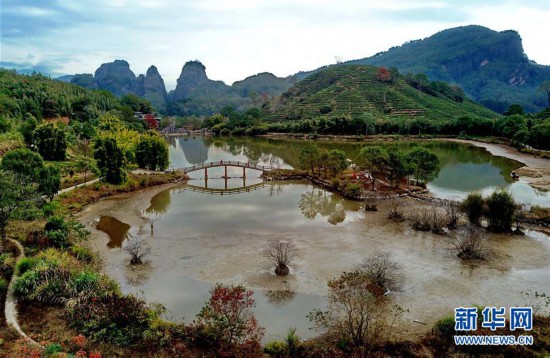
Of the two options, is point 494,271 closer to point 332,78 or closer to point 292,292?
point 292,292

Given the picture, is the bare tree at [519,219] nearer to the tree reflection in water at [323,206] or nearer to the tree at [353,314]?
the tree reflection in water at [323,206]

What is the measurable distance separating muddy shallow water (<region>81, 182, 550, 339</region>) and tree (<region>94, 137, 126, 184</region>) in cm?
366

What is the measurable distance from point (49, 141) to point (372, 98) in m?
79.6

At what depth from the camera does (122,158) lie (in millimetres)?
32281

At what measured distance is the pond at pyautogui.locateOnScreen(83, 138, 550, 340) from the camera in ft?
49.5

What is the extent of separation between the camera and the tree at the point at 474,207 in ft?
74.4

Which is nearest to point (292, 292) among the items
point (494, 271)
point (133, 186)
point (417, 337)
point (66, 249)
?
point (417, 337)

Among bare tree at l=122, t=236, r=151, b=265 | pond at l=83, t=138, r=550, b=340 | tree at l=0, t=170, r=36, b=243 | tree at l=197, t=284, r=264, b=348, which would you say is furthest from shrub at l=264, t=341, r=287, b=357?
tree at l=0, t=170, r=36, b=243

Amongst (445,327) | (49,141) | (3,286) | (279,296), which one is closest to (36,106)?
(49,141)

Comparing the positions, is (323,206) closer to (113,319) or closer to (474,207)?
(474,207)

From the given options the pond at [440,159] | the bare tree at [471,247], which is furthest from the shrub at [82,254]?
the pond at [440,159]

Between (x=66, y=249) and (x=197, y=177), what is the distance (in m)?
22.0

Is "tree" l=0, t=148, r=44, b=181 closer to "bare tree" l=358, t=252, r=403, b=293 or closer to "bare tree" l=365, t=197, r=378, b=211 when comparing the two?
"bare tree" l=358, t=252, r=403, b=293

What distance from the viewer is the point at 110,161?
31844mm
